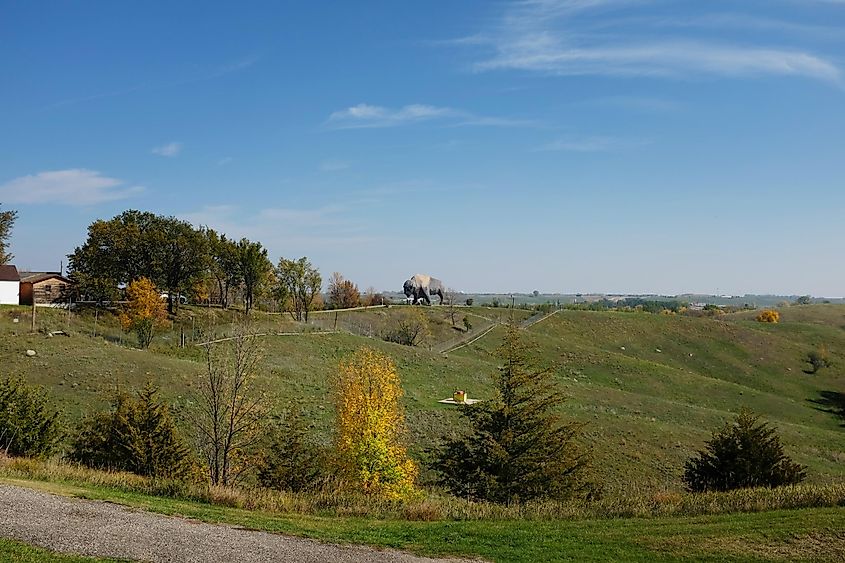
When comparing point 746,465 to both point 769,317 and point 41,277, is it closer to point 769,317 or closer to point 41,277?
point 41,277

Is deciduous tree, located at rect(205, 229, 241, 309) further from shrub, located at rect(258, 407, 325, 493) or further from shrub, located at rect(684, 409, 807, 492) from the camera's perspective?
shrub, located at rect(684, 409, 807, 492)

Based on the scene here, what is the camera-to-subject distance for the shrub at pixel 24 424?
24.1m

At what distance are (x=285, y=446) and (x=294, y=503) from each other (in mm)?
9506

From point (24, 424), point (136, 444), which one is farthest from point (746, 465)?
point (24, 424)

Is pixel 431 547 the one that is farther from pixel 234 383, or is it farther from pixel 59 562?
pixel 234 383

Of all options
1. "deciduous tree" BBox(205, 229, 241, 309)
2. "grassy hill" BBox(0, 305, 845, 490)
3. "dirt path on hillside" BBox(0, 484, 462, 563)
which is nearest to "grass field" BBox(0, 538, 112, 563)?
"dirt path on hillside" BBox(0, 484, 462, 563)

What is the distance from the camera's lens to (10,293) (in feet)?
225

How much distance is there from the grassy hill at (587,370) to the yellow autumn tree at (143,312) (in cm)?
145

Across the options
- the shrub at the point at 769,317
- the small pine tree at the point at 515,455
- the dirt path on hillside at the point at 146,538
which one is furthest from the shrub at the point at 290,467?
the shrub at the point at 769,317

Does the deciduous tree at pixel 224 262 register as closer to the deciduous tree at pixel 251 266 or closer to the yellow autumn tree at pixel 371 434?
the deciduous tree at pixel 251 266

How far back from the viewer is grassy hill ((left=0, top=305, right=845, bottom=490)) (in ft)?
133

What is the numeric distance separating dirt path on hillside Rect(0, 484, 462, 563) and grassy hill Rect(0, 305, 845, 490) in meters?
22.4

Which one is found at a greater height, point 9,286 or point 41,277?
point 41,277

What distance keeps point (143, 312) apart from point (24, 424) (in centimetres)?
4051
